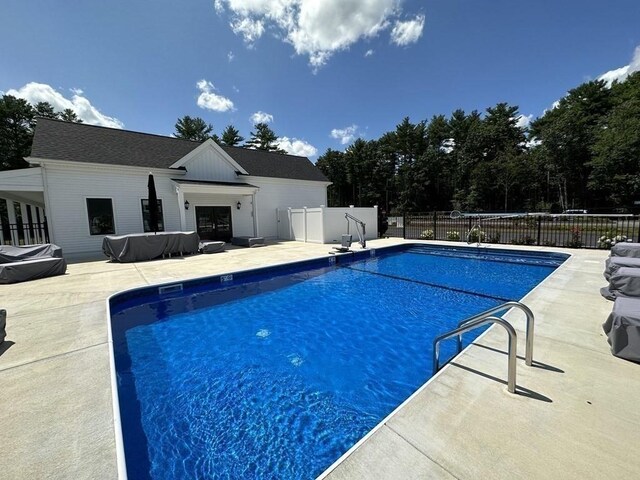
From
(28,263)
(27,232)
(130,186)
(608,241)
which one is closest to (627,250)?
(608,241)

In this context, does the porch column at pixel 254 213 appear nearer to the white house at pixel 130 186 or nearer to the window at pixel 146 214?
the white house at pixel 130 186

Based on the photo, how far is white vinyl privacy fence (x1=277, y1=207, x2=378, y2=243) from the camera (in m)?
14.4

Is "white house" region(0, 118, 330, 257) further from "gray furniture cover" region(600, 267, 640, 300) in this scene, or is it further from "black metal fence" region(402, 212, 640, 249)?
"gray furniture cover" region(600, 267, 640, 300)

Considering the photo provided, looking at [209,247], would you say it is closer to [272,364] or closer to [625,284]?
[272,364]

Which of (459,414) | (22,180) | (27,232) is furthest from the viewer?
(27,232)

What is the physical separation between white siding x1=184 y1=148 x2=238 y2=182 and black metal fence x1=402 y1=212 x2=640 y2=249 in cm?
1106

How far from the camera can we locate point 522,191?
36812mm

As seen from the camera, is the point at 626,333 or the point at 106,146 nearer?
the point at 626,333

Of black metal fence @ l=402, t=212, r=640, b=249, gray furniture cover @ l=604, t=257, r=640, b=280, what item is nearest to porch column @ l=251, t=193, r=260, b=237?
black metal fence @ l=402, t=212, r=640, b=249

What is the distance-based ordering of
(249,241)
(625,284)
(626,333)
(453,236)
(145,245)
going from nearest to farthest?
(626,333) < (625,284) < (145,245) < (249,241) < (453,236)

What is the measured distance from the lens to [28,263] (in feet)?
24.5

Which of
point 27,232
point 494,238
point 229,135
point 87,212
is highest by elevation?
point 229,135

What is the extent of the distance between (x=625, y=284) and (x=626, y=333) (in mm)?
2159

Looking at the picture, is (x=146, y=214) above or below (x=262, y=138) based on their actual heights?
below
